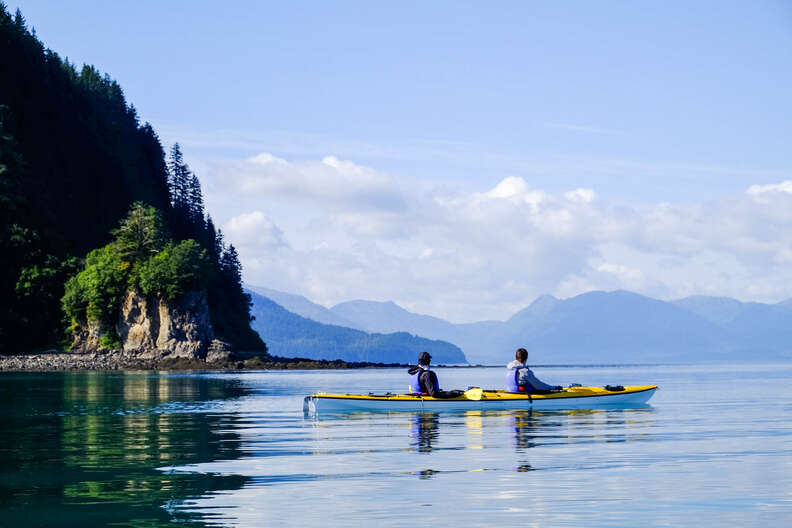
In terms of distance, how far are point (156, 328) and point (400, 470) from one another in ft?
395

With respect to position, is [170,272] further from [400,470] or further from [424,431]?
[400,470]

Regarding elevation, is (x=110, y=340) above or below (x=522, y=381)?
above

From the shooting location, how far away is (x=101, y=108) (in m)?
200

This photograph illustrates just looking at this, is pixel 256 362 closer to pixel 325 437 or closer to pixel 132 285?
pixel 132 285

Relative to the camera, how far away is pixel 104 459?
24.3m

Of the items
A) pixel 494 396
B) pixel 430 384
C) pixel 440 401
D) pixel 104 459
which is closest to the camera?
pixel 104 459

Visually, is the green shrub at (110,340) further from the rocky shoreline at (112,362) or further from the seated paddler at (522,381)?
the seated paddler at (522,381)

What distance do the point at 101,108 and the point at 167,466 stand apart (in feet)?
617

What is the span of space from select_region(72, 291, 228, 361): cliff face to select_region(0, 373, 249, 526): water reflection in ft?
293

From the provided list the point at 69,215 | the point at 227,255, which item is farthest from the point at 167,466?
the point at 227,255

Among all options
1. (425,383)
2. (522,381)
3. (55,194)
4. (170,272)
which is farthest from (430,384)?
(55,194)

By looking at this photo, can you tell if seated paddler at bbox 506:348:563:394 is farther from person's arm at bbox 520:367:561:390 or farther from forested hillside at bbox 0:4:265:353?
forested hillside at bbox 0:4:265:353

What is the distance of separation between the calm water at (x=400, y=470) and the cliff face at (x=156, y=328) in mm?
98568

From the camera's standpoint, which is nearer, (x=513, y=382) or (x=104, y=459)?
(x=104, y=459)
